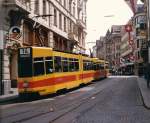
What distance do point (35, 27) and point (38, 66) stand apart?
48.4ft

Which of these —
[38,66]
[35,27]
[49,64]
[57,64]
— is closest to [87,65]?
[35,27]

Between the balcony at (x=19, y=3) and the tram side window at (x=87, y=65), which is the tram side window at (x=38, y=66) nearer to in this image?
the balcony at (x=19, y=3)

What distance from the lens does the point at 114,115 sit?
599 inches

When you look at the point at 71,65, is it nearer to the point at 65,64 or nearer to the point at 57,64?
the point at 65,64

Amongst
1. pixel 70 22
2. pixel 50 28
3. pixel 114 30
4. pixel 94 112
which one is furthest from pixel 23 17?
pixel 114 30

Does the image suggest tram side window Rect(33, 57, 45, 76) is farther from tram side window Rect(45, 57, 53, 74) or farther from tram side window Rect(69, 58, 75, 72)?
tram side window Rect(69, 58, 75, 72)

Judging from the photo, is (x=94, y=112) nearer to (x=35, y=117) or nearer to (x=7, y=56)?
(x=35, y=117)

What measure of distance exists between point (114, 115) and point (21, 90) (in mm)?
9541

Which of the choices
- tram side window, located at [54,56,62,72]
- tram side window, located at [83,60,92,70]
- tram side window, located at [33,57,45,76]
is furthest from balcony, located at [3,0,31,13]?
tram side window, located at [83,60,92,70]

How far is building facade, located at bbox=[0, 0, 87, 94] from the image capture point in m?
30.4

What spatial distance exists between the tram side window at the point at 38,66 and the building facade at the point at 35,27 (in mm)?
2403

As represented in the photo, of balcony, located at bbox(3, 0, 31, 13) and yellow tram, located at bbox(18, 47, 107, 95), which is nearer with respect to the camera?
yellow tram, located at bbox(18, 47, 107, 95)

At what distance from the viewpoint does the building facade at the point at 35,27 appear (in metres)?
30.4

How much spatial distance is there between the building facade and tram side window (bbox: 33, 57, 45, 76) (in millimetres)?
2403
